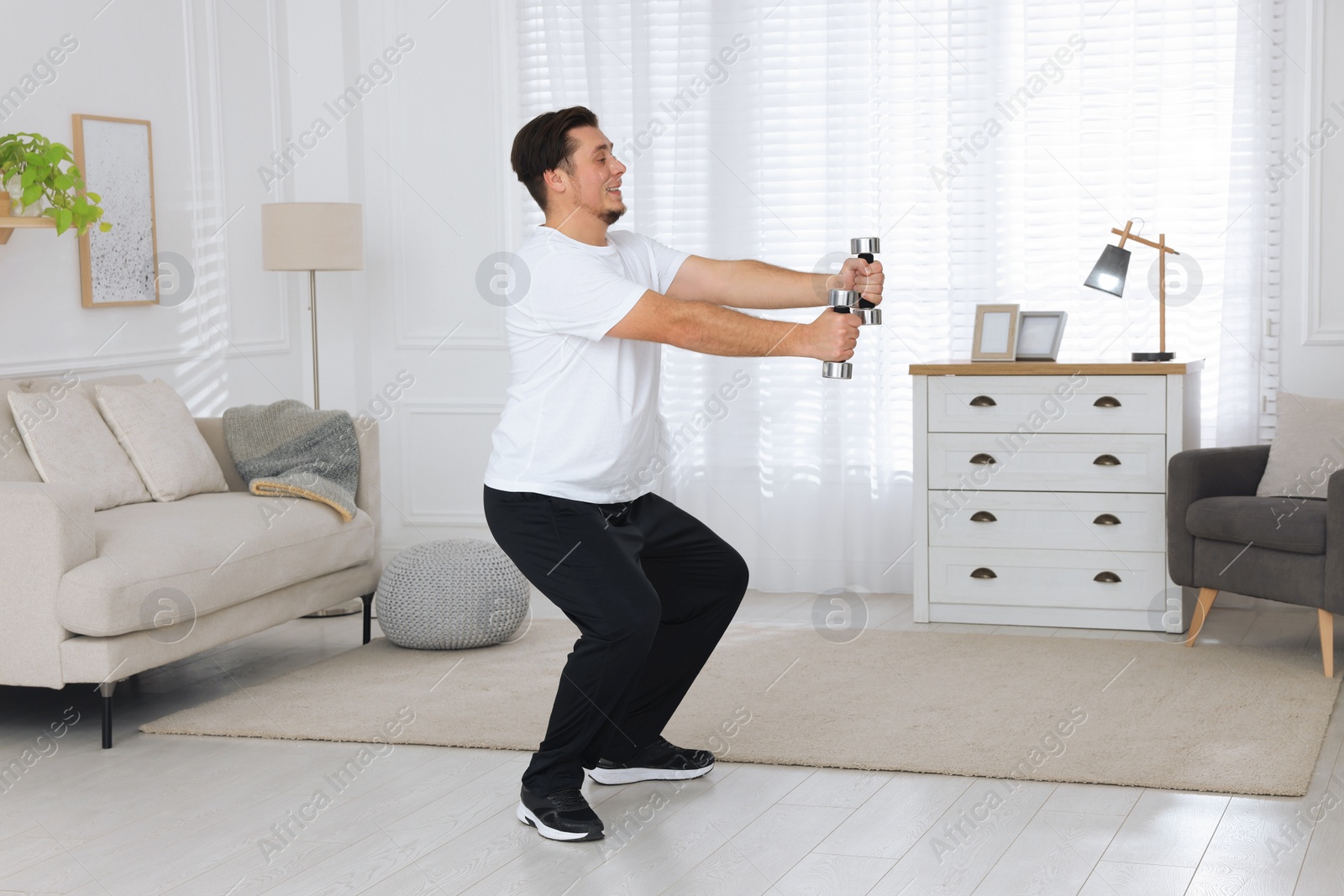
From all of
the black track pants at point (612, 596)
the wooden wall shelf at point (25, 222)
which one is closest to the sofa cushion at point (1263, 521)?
the black track pants at point (612, 596)

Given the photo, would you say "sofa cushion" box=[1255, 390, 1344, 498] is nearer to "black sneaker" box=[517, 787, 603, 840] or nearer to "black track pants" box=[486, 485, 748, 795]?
"black track pants" box=[486, 485, 748, 795]

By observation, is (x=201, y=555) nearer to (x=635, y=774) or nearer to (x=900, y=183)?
(x=635, y=774)

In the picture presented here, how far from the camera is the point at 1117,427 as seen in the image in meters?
4.43

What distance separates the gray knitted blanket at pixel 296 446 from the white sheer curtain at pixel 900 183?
144 centimetres

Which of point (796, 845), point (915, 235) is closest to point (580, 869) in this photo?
point (796, 845)

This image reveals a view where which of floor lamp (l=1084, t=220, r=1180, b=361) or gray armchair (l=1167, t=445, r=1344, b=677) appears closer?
gray armchair (l=1167, t=445, r=1344, b=677)

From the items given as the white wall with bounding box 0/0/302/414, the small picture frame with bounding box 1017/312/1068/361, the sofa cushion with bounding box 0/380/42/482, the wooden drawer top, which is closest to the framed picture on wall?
the white wall with bounding box 0/0/302/414

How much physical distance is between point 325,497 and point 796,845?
7.17 feet

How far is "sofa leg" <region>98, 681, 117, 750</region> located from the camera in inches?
135

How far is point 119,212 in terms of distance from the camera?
4.81 m

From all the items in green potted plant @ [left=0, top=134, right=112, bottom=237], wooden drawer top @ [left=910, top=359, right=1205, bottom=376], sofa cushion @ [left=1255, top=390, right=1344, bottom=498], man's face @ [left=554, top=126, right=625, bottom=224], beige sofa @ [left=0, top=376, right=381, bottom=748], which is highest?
green potted plant @ [left=0, top=134, right=112, bottom=237]

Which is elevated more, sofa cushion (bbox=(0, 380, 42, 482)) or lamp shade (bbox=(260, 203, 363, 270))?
lamp shade (bbox=(260, 203, 363, 270))

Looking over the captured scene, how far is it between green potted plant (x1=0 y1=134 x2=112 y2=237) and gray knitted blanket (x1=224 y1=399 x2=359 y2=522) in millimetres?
787

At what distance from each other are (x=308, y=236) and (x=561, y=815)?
302cm
